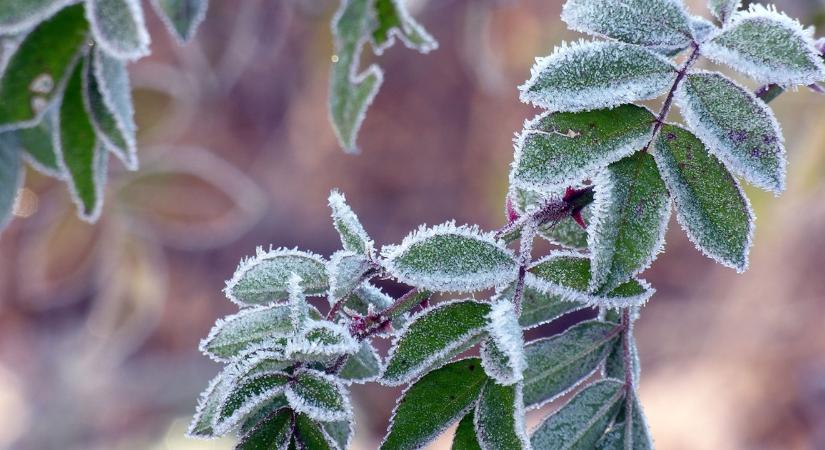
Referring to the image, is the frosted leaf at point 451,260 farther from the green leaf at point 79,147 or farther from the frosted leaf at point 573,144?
the green leaf at point 79,147

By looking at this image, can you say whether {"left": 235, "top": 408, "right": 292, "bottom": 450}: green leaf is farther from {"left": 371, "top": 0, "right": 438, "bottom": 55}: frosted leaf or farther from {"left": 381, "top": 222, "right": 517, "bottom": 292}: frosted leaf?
{"left": 371, "top": 0, "right": 438, "bottom": 55}: frosted leaf

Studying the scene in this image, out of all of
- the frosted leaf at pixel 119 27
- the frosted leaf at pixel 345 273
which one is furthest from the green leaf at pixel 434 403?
the frosted leaf at pixel 119 27

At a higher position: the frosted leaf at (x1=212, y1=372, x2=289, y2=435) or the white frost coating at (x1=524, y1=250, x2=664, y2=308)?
the white frost coating at (x1=524, y1=250, x2=664, y2=308)

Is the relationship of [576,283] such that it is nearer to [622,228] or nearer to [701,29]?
[622,228]

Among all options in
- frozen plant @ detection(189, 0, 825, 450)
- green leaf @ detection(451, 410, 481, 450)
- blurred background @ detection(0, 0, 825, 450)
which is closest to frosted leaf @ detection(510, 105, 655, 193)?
frozen plant @ detection(189, 0, 825, 450)

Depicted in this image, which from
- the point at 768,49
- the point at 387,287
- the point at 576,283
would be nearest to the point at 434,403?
the point at 576,283
